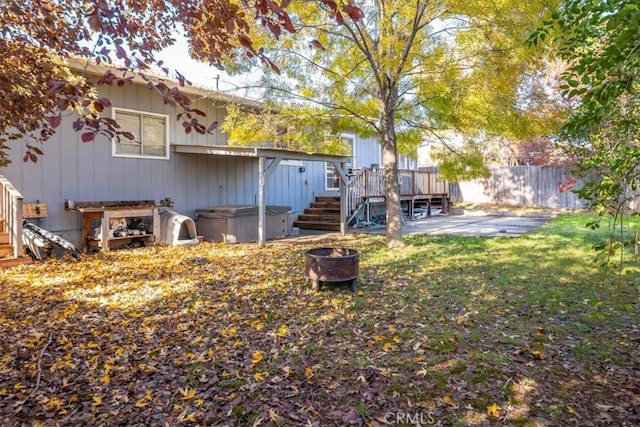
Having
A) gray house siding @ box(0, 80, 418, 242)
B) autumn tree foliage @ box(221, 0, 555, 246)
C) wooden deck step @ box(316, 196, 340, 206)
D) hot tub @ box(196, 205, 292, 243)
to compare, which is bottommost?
hot tub @ box(196, 205, 292, 243)

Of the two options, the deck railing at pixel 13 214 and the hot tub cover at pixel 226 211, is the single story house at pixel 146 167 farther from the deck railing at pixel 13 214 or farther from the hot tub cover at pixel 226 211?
the deck railing at pixel 13 214

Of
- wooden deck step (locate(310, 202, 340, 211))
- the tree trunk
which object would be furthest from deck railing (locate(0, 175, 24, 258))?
wooden deck step (locate(310, 202, 340, 211))

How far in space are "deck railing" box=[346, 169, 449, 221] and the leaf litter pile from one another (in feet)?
19.0

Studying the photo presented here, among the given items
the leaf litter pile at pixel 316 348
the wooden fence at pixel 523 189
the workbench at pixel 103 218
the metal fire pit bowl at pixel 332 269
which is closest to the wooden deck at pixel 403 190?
the wooden fence at pixel 523 189

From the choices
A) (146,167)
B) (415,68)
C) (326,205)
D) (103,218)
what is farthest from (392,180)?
(103,218)

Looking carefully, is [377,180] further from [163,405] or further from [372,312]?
[163,405]

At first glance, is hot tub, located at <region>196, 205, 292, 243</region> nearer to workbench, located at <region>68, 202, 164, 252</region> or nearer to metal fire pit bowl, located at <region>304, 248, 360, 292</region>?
workbench, located at <region>68, 202, 164, 252</region>

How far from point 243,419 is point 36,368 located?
1793mm

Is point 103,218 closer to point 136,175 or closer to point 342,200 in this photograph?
point 136,175

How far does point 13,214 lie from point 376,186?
9.29m

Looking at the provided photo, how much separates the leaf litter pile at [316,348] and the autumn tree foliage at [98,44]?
1.60 meters

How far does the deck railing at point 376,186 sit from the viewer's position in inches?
483

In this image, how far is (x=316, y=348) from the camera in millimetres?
3492

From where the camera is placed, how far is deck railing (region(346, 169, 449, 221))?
12.3 metres
